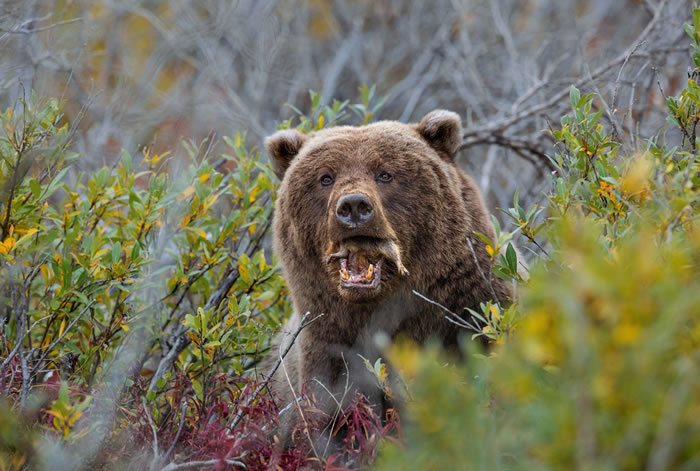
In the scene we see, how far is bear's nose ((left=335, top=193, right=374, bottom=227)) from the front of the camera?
3.49m

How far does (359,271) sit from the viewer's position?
3633mm

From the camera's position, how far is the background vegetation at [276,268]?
1.49 meters

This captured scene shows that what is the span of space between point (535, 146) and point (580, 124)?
251cm

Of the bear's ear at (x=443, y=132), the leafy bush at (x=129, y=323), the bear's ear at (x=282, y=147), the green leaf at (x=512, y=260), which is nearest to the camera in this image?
the leafy bush at (x=129, y=323)

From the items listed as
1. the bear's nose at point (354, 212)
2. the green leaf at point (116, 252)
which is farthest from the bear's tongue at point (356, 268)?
the green leaf at point (116, 252)

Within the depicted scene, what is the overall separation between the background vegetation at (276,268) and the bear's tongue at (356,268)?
54cm

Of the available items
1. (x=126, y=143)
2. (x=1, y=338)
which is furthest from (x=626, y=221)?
(x=126, y=143)

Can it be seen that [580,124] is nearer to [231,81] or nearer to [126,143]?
[126,143]

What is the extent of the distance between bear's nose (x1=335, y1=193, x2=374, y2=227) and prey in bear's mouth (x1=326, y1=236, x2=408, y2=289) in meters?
0.14

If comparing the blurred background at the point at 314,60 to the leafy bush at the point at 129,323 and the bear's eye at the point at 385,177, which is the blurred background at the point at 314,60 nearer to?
the bear's eye at the point at 385,177

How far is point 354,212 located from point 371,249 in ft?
0.80

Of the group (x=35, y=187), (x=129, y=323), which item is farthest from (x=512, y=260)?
(x=35, y=187)

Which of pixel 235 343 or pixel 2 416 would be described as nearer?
pixel 2 416

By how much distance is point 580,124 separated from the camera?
10.2 feet
